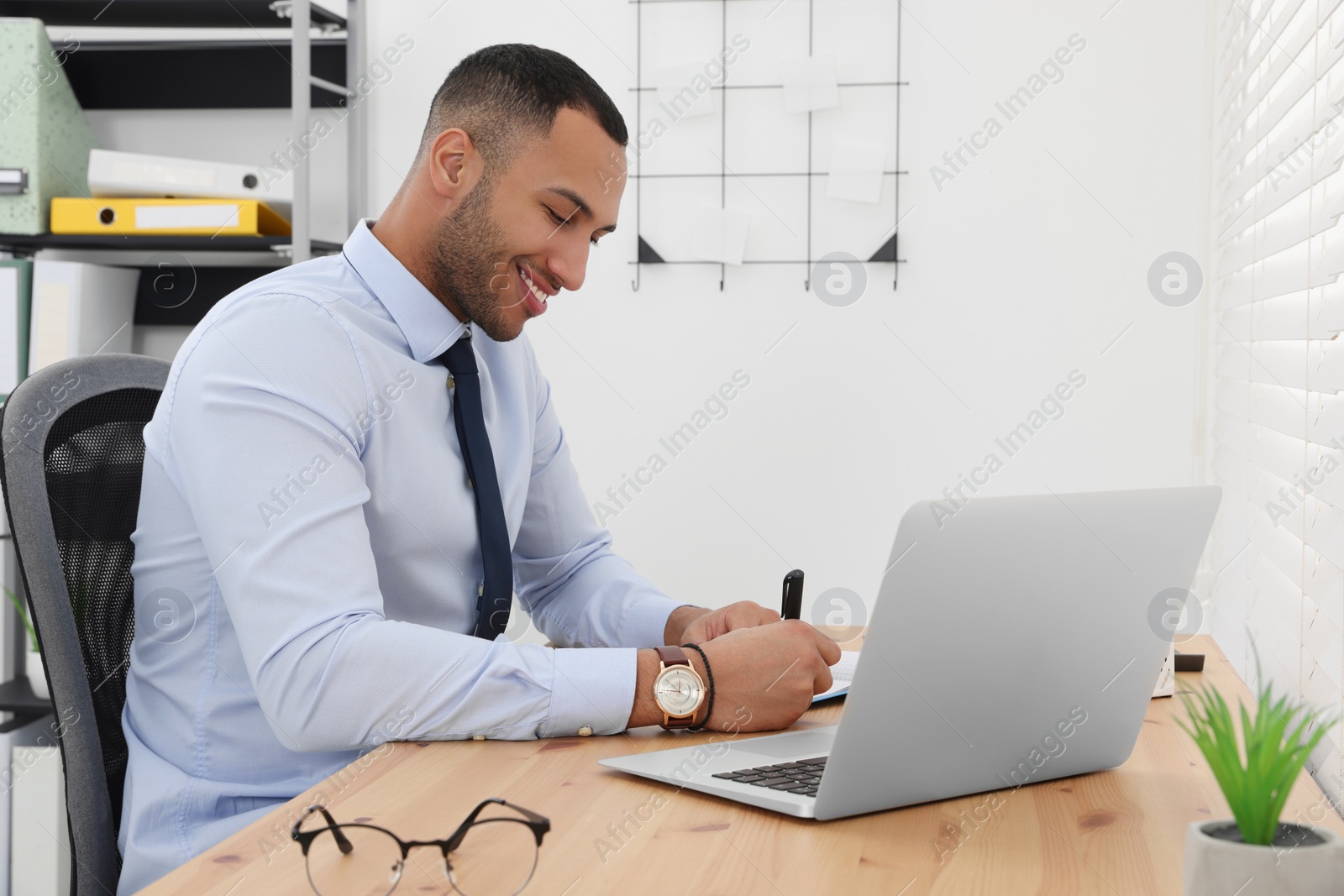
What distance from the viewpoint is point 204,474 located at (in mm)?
960

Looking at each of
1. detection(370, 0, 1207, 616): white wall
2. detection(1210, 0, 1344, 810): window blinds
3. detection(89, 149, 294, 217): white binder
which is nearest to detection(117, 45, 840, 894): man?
detection(1210, 0, 1344, 810): window blinds

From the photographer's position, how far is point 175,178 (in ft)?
6.82

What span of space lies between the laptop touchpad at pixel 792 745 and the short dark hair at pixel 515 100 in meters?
0.65

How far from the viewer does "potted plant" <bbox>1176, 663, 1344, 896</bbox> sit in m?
0.48

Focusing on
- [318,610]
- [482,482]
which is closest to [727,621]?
[482,482]

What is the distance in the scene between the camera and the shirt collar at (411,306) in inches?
46.3

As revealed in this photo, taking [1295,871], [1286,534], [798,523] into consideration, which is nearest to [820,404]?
[798,523]

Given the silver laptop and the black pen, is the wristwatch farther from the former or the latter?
the black pen

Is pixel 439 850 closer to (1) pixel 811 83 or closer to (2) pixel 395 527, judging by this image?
(2) pixel 395 527

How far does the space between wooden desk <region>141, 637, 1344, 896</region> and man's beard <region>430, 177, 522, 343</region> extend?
506 mm

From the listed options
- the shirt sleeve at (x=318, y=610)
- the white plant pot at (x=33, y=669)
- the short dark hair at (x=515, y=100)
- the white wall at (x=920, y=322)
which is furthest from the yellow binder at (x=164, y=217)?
the shirt sleeve at (x=318, y=610)

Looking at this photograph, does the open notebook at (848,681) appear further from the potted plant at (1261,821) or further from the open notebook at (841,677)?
the potted plant at (1261,821)

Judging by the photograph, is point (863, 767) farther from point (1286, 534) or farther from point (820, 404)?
point (820, 404)

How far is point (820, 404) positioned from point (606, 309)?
45 centimetres
